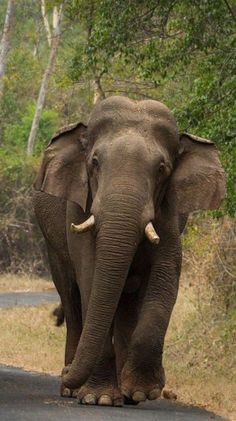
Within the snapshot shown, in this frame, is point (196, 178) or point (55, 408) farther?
point (196, 178)

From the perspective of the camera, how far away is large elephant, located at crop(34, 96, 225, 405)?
38.0 feet

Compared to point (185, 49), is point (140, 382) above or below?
below

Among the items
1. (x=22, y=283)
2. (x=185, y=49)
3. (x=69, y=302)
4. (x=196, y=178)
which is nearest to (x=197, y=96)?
(x=185, y=49)


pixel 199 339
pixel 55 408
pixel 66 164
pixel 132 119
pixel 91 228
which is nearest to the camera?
pixel 55 408

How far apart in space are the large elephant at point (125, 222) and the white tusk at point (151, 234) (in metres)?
0.01

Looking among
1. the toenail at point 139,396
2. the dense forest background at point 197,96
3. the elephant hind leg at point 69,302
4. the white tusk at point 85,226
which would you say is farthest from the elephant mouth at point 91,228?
the elephant hind leg at point 69,302

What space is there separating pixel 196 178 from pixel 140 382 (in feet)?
6.22

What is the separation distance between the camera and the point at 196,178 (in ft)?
42.4

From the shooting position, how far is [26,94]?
191 feet

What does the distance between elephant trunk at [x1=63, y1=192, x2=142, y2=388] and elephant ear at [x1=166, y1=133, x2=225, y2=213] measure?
1.24 meters

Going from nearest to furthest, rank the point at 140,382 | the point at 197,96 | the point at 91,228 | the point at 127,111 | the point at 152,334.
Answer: the point at 91,228
the point at 152,334
the point at 140,382
the point at 127,111
the point at 197,96

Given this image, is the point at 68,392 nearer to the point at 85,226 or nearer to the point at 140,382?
the point at 140,382

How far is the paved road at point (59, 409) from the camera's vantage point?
10.9 metres

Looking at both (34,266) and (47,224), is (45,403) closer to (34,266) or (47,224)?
(47,224)
